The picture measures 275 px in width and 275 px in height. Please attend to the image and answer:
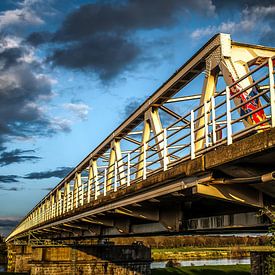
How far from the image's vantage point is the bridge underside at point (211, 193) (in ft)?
23.7

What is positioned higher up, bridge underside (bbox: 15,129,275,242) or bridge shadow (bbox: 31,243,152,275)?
bridge underside (bbox: 15,129,275,242)

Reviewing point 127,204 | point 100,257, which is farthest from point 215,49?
point 100,257

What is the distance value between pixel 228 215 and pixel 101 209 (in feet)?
22.3

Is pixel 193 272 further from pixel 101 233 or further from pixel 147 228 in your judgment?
pixel 147 228

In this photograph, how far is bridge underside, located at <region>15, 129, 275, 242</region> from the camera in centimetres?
723

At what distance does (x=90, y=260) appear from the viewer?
3553 cm

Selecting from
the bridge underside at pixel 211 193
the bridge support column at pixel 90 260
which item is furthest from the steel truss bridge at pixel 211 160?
the bridge support column at pixel 90 260

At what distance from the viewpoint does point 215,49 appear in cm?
1144

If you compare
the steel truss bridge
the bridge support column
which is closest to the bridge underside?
the steel truss bridge

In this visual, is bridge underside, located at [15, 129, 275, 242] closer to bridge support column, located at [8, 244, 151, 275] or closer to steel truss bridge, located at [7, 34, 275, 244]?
steel truss bridge, located at [7, 34, 275, 244]

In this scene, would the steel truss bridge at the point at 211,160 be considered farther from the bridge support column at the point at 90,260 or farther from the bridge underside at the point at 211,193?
the bridge support column at the point at 90,260

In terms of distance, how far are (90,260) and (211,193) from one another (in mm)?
29250

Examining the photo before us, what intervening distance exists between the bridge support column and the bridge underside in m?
19.7

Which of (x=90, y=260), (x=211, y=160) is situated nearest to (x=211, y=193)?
(x=211, y=160)
